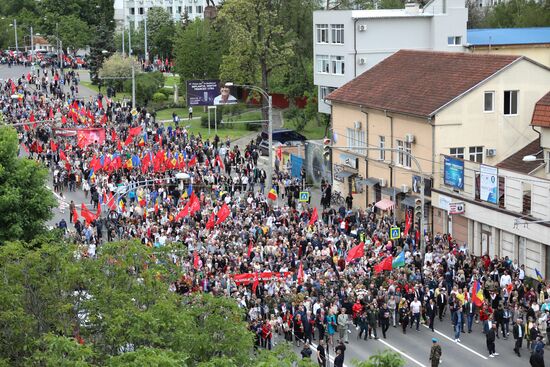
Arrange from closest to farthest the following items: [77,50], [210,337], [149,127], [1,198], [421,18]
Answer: [210,337]
[1,198]
[421,18]
[149,127]
[77,50]

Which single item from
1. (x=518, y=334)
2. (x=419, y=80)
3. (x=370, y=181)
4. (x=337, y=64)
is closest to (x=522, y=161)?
(x=419, y=80)

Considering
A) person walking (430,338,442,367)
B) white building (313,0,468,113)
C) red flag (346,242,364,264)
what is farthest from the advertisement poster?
person walking (430,338,442,367)

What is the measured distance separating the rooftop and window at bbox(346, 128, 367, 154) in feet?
55.4

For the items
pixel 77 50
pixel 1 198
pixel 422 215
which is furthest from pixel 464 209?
pixel 77 50

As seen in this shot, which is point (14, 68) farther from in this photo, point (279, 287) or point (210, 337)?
point (210, 337)

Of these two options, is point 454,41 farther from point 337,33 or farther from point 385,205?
point 385,205

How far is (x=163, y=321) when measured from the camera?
27.1 meters

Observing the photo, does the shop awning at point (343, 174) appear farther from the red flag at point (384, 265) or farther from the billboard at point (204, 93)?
the billboard at point (204, 93)

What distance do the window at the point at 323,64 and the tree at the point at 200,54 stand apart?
27.0 metres

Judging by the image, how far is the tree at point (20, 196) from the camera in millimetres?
42875

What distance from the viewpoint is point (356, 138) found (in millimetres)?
62312

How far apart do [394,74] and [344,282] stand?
855 inches

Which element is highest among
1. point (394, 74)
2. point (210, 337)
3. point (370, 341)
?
point (394, 74)

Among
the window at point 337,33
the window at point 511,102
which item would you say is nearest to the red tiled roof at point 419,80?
the window at point 511,102
